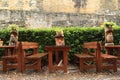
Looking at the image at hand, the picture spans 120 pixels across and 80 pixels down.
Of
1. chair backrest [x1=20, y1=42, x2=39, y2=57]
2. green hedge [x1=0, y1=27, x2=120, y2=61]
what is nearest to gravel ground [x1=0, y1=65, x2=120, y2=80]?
chair backrest [x1=20, y1=42, x2=39, y2=57]

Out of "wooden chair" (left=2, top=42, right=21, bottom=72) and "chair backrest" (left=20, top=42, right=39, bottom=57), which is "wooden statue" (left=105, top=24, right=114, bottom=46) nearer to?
"chair backrest" (left=20, top=42, right=39, bottom=57)

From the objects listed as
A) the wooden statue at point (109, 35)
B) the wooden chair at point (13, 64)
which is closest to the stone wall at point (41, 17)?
the wooden statue at point (109, 35)

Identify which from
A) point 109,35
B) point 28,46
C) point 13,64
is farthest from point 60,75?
point 109,35

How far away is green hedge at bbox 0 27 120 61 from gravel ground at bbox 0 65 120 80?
177 cm

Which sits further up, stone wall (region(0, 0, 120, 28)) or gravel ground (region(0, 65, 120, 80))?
stone wall (region(0, 0, 120, 28))

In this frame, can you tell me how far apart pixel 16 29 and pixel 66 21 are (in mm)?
7094

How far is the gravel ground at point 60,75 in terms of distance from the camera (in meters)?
8.45

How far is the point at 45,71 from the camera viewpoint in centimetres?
961

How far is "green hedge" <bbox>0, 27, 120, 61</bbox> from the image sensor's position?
11.4 meters

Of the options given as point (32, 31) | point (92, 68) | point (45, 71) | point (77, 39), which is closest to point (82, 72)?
point (92, 68)

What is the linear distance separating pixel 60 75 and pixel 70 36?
285cm

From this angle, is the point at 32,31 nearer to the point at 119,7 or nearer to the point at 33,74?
the point at 33,74

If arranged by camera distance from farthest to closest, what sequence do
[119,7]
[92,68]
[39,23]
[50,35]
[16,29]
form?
[119,7] → [39,23] → [50,35] → [16,29] → [92,68]

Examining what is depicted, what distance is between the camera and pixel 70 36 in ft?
37.7
